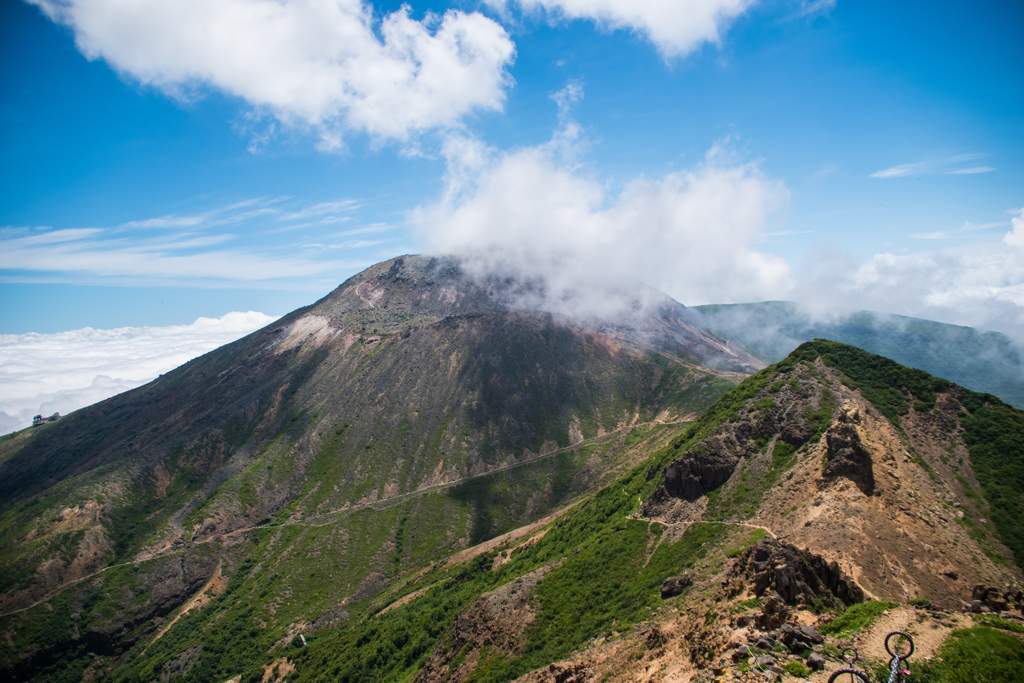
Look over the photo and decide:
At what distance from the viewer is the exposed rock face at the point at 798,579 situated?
123ft

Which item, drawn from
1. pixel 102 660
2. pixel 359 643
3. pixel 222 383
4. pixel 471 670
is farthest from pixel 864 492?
pixel 222 383

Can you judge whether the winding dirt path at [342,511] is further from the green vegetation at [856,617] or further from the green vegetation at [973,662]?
the green vegetation at [973,662]

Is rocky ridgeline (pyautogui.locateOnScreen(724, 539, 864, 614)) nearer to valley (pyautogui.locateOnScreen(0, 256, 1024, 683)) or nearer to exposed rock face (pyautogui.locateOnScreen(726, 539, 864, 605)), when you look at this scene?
exposed rock face (pyautogui.locateOnScreen(726, 539, 864, 605))

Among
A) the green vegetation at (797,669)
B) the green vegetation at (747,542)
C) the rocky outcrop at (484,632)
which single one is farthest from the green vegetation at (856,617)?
the rocky outcrop at (484,632)

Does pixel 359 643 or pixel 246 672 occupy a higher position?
pixel 359 643

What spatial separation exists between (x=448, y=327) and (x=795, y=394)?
487ft

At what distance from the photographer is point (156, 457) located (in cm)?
15838

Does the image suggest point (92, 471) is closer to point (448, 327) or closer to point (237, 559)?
point (237, 559)

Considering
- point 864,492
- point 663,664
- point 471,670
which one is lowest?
point 471,670

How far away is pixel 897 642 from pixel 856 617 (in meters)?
4.22

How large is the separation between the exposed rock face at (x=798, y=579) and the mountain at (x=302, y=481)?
299ft

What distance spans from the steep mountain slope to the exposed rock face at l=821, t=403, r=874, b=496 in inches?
7.0

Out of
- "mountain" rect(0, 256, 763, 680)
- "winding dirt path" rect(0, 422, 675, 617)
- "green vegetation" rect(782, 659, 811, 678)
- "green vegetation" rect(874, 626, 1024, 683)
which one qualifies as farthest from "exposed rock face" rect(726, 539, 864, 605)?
"winding dirt path" rect(0, 422, 675, 617)

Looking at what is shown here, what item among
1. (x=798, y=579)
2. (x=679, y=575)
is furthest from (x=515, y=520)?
(x=798, y=579)
